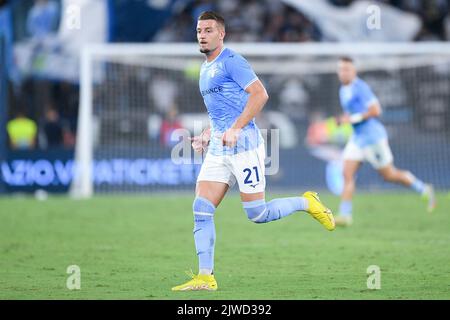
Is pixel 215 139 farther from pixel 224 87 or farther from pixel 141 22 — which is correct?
pixel 141 22

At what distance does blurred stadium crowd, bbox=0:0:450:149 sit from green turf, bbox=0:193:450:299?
5057 millimetres

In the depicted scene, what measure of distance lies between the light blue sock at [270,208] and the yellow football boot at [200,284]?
0.78 meters

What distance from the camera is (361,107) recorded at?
16672mm

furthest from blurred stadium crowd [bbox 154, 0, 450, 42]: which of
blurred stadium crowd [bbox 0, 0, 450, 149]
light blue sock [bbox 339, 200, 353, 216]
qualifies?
light blue sock [bbox 339, 200, 353, 216]

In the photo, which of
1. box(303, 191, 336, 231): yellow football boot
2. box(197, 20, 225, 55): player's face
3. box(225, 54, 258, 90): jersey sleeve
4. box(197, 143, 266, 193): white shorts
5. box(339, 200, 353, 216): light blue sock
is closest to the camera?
box(225, 54, 258, 90): jersey sleeve

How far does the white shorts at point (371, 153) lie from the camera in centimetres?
1644

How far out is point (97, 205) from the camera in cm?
1998

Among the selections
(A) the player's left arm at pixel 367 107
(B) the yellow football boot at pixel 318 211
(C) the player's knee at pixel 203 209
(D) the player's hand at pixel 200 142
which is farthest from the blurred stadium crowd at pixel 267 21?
(C) the player's knee at pixel 203 209

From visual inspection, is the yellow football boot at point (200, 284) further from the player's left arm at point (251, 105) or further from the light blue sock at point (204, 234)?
the player's left arm at point (251, 105)

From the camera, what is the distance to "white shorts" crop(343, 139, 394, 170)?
53.9 feet

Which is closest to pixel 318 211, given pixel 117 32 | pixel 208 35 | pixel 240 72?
pixel 240 72

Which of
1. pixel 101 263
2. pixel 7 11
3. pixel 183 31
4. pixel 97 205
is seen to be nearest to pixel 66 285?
pixel 101 263

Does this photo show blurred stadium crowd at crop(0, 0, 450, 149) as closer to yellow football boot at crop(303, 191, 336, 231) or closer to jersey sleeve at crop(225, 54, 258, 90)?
yellow football boot at crop(303, 191, 336, 231)

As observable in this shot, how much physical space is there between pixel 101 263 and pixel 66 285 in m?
1.92
